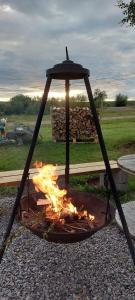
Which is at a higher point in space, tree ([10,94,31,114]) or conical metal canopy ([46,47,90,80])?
conical metal canopy ([46,47,90,80])

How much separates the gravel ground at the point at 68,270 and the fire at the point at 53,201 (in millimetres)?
447

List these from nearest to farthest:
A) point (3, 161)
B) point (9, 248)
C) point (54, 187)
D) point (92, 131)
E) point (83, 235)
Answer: point (83, 235) < point (54, 187) < point (9, 248) < point (3, 161) < point (92, 131)

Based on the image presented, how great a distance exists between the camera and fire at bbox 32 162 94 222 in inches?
134

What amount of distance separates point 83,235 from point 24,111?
1618cm

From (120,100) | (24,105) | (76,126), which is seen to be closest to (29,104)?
(24,105)

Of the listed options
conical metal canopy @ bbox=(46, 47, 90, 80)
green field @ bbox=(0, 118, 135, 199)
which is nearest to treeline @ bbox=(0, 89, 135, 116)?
green field @ bbox=(0, 118, 135, 199)

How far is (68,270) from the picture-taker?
11.0ft

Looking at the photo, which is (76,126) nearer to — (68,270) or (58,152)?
(58,152)

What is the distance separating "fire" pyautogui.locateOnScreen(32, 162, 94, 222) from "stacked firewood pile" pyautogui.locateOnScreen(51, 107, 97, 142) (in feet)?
26.5

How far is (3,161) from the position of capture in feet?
27.8

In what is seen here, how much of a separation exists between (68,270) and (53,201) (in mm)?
749

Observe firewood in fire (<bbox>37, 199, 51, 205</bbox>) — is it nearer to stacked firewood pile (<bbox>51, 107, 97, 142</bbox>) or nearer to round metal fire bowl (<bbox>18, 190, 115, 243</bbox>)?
round metal fire bowl (<bbox>18, 190, 115, 243</bbox>)

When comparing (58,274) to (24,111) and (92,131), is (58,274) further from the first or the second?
(24,111)

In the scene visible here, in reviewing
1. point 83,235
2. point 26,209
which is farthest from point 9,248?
point 83,235
